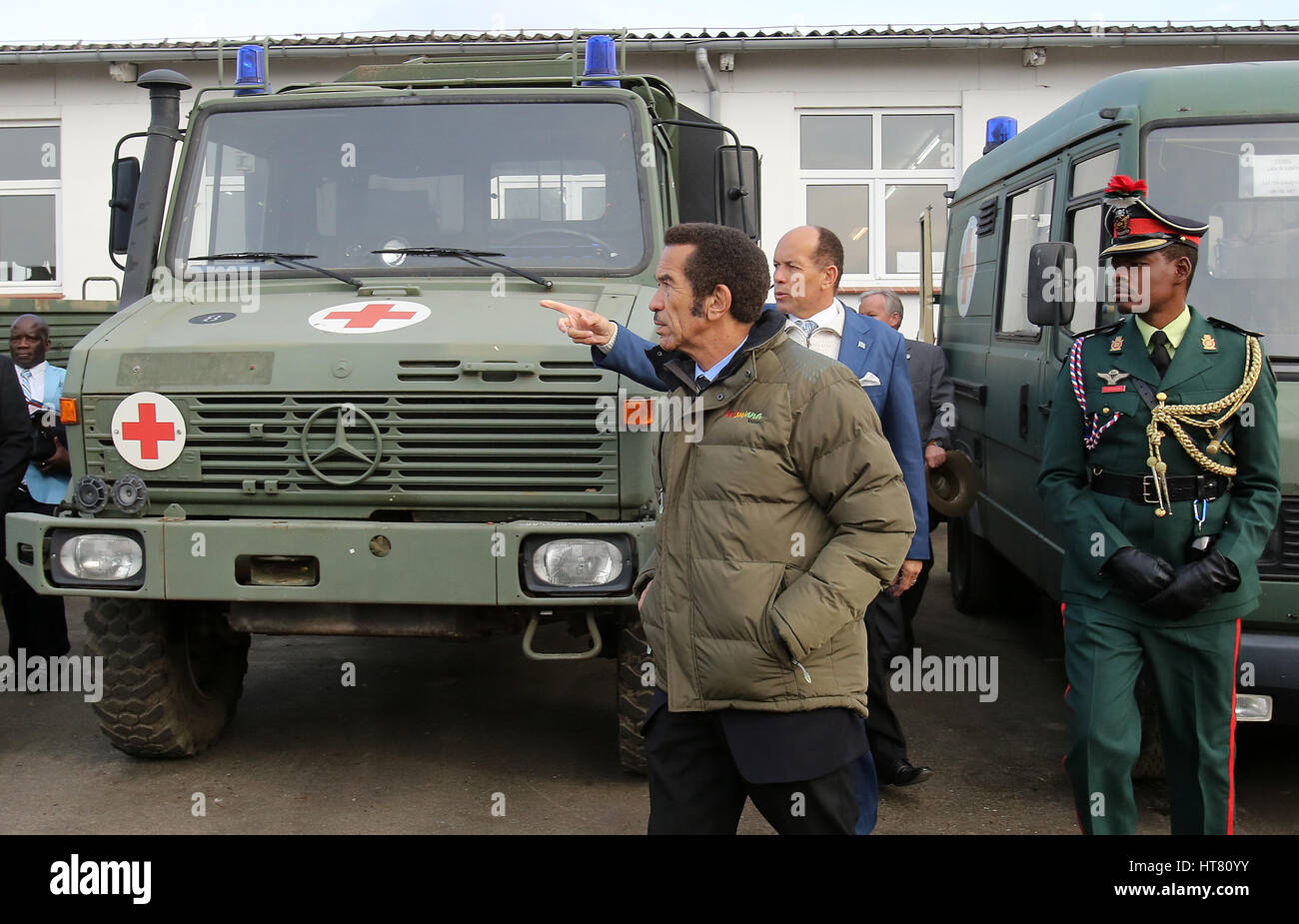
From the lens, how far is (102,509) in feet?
14.9

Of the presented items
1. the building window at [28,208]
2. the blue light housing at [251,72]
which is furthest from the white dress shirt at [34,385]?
the building window at [28,208]

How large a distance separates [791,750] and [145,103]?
13.1 meters

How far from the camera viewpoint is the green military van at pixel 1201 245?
427cm

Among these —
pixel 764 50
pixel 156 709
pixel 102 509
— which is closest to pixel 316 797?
pixel 156 709

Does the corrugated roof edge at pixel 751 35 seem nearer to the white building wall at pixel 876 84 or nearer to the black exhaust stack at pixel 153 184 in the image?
the white building wall at pixel 876 84

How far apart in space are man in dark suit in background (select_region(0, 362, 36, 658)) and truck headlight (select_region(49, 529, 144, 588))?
117 cm

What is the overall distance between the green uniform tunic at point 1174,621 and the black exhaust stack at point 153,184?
3.82 meters

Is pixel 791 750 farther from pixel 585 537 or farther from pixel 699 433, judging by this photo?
pixel 585 537

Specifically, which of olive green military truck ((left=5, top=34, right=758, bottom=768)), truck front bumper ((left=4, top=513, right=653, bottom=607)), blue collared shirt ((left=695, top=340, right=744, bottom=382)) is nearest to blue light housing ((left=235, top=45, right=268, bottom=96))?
olive green military truck ((left=5, top=34, right=758, bottom=768))

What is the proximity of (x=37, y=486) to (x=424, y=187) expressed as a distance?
8.28 ft

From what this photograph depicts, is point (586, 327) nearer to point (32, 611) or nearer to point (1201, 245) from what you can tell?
point (1201, 245)

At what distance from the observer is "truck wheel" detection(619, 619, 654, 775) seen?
15.1 ft

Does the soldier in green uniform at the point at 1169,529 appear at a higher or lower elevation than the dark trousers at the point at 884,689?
higher
